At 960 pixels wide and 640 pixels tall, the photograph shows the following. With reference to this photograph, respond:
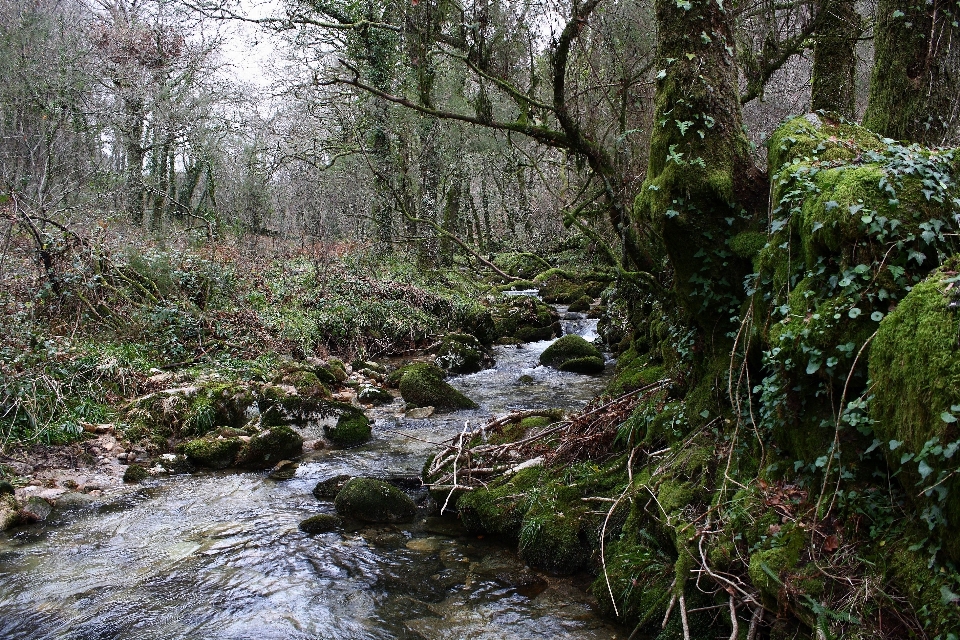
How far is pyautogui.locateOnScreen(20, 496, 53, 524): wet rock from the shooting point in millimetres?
6590

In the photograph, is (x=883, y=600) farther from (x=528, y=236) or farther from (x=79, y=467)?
(x=528, y=236)

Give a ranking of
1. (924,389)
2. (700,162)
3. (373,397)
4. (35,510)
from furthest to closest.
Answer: (373,397), (35,510), (700,162), (924,389)

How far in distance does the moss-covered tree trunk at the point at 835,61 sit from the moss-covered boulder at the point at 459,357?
8.66m

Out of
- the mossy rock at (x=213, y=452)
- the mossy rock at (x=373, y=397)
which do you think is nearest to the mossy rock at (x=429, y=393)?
the mossy rock at (x=373, y=397)

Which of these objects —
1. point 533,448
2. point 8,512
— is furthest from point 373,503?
point 8,512

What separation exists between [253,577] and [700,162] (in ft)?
17.0

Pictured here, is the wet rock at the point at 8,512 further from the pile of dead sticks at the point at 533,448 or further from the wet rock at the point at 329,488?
the pile of dead sticks at the point at 533,448

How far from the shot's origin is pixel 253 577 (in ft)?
18.2

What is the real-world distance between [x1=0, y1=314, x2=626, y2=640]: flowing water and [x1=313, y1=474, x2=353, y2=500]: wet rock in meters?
0.13

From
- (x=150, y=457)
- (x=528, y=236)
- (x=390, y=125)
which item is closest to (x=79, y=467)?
(x=150, y=457)

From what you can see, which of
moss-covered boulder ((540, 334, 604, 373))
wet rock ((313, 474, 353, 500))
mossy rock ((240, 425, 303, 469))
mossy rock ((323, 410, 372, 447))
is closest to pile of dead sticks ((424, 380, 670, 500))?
wet rock ((313, 474, 353, 500))

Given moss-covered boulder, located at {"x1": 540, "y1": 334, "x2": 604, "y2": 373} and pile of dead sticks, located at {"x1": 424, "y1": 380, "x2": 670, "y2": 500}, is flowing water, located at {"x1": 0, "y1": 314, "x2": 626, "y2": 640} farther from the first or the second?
moss-covered boulder, located at {"x1": 540, "y1": 334, "x2": 604, "y2": 373}

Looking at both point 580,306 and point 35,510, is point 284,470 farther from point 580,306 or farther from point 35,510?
point 580,306

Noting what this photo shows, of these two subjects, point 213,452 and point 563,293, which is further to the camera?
point 563,293
